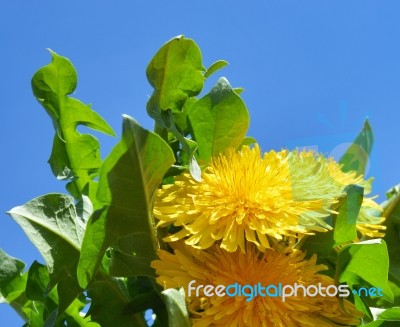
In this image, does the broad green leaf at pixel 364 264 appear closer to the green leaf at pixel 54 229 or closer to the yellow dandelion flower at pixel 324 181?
the yellow dandelion flower at pixel 324 181

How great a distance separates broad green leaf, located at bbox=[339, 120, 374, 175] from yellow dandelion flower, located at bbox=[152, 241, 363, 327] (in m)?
0.28

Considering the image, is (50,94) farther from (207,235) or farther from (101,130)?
(207,235)

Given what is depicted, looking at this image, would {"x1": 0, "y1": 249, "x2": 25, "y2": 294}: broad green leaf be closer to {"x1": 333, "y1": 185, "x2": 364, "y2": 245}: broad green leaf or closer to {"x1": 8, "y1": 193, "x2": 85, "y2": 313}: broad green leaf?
{"x1": 8, "y1": 193, "x2": 85, "y2": 313}: broad green leaf

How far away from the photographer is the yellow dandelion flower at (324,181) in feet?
2.29

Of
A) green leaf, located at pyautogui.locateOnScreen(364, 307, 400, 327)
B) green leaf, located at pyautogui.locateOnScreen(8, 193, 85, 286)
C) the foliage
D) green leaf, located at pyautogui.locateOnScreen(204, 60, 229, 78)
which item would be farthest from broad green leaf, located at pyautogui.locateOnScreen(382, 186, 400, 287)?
green leaf, located at pyautogui.locateOnScreen(8, 193, 85, 286)

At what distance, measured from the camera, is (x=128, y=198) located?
2.09 feet

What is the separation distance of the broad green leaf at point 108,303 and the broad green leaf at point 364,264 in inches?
10.3

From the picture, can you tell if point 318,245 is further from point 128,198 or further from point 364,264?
point 128,198

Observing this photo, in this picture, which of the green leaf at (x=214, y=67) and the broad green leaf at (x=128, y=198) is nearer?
the broad green leaf at (x=128, y=198)

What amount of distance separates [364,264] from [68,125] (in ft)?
1.42

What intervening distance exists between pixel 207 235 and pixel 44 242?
18 cm

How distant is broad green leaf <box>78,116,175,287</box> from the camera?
58 centimetres

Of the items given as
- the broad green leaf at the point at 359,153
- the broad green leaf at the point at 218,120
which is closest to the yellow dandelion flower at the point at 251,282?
the broad green leaf at the point at 218,120

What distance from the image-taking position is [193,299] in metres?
0.65
